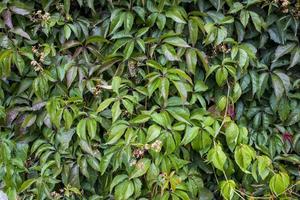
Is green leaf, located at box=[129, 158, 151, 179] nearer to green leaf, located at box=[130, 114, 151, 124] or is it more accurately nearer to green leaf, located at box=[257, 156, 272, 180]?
green leaf, located at box=[130, 114, 151, 124]

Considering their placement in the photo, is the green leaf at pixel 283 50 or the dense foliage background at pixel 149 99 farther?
the green leaf at pixel 283 50

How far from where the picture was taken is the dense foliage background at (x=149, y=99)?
1.73m

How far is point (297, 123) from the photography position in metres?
1.93

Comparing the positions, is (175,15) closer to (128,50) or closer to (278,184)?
(128,50)

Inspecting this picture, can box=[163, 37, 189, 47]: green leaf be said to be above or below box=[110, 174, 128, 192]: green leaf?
above

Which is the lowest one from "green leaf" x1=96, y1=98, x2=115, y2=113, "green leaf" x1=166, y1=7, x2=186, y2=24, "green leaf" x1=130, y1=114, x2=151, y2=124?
"green leaf" x1=130, y1=114, x2=151, y2=124

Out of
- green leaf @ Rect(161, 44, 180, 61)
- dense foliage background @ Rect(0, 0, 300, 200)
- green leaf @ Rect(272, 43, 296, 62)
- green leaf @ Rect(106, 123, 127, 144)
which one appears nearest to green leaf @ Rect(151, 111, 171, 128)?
dense foliage background @ Rect(0, 0, 300, 200)

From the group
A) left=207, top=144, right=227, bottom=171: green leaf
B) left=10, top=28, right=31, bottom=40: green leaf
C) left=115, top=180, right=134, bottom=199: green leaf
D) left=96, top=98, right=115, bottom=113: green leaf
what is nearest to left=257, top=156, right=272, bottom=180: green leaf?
left=207, top=144, right=227, bottom=171: green leaf

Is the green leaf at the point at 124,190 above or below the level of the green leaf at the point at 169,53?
below

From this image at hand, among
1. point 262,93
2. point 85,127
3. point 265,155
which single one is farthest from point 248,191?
point 85,127

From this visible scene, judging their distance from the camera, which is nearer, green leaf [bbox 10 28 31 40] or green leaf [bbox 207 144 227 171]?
green leaf [bbox 207 144 227 171]

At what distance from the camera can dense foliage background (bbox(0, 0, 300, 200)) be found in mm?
1727

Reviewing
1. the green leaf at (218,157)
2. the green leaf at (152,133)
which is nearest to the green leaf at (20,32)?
the green leaf at (152,133)

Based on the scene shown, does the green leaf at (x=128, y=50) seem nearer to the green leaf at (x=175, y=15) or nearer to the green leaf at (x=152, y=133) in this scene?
the green leaf at (x=175, y=15)
